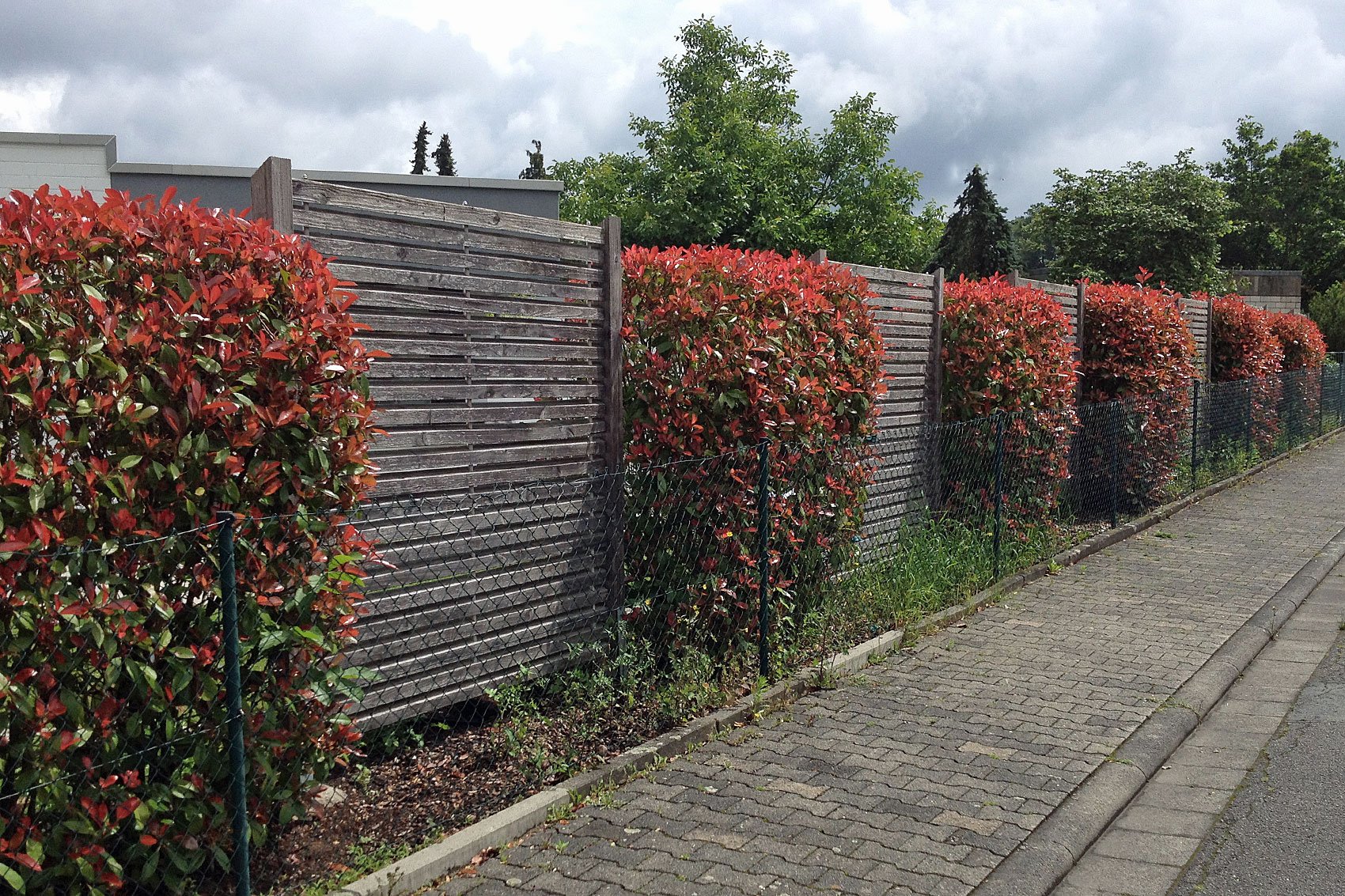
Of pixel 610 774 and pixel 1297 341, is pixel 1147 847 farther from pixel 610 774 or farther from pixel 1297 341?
pixel 1297 341

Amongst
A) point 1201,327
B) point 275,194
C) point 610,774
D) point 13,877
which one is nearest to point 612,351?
point 275,194

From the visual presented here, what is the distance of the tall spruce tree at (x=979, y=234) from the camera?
56219 millimetres

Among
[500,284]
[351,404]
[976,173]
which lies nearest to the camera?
[351,404]

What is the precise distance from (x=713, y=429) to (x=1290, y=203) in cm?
6607

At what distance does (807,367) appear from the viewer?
649 cm

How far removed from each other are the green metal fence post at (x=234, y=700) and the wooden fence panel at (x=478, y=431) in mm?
974

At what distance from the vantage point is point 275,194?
4230 mm

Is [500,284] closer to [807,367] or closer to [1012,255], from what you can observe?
[807,367]

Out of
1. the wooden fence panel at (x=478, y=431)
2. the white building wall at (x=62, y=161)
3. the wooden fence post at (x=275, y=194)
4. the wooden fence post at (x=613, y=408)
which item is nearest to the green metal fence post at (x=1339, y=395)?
the wooden fence post at (x=613, y=408)

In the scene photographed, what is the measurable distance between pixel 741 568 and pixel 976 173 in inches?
2160

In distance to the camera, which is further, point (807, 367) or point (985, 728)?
point (807, 367)

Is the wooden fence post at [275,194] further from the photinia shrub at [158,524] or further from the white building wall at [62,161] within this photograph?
the white building wall at [62,161]

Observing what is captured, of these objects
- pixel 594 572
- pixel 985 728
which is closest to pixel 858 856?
pixel 985 728

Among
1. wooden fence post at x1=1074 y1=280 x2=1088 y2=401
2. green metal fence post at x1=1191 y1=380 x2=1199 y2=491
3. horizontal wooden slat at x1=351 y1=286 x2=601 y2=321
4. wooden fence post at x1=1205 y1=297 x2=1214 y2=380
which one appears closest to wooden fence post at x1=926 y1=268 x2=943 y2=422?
wooden fence post at x1=1074 y1=280 x2=1088 y2=401
